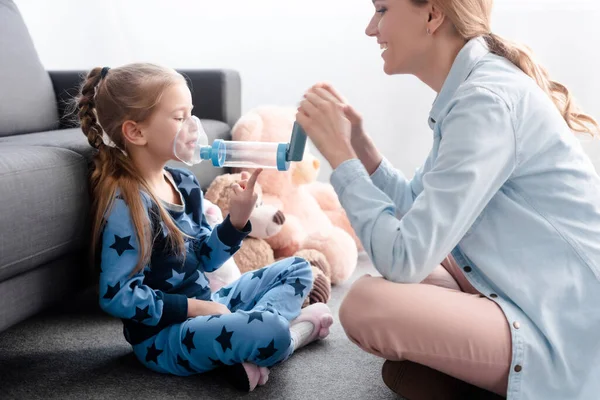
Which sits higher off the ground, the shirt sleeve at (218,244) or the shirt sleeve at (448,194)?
the shirt sleeve at (448,194)

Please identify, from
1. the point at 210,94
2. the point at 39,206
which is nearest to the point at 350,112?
the point at 39,206

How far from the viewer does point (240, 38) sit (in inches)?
110

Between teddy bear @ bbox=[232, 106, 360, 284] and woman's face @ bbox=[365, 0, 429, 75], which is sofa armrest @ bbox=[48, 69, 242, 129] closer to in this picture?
teddy bear @ bbox=[232, 106, 360, 284]

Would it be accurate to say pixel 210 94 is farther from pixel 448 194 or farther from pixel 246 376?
pixel 448 194

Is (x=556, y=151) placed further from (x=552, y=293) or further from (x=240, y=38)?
(x=240, y=38)

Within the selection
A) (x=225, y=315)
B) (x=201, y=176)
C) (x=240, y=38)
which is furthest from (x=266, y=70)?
(x=225, y=315)

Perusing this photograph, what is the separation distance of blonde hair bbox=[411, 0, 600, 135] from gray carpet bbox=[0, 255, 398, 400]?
59 centimetres

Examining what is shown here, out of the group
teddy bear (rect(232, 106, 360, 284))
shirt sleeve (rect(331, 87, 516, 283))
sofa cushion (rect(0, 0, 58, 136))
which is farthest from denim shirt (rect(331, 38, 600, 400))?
sofa cushion (rect(0, 0, 58, 136))

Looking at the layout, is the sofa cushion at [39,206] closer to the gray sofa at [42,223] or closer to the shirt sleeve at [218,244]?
the gray sofa at [42,223]

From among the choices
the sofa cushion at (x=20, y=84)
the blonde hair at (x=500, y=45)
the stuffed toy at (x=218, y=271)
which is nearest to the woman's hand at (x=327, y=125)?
the blonde hair at (x=500, y=45)

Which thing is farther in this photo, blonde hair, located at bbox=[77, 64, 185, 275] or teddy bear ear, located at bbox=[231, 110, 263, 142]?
teddy bear ear, located at bbox=[231, 110, 263, 142]

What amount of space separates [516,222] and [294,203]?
1.09 metres

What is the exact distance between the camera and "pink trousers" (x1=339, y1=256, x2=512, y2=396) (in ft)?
3.19

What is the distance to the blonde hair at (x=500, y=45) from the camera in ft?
3.43
